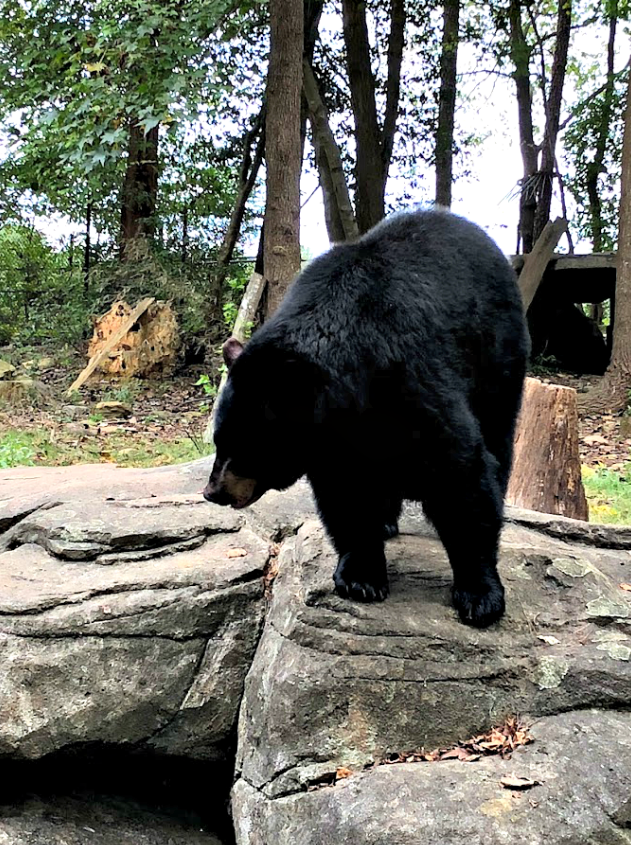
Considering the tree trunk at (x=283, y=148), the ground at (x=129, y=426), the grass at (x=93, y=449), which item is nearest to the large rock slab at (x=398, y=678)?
the ground at (x=129, y=426)

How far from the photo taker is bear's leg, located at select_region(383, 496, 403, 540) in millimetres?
3535

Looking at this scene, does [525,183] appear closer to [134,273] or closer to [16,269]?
[134,273]

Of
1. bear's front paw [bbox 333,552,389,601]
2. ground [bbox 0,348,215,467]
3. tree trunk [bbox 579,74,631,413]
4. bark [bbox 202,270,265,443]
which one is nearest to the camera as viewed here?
bear's front paw [bbox 333,552,389,601]

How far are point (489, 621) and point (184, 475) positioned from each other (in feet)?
7.98

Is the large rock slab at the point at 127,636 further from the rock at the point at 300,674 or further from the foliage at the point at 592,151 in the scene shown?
the foliage at the point at 592,151

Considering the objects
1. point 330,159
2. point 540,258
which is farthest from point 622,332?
point 330,159

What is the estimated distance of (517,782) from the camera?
2.40 m

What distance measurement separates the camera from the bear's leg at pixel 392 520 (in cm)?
353

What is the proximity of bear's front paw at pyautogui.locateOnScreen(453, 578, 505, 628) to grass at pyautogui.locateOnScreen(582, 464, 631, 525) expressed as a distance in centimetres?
324

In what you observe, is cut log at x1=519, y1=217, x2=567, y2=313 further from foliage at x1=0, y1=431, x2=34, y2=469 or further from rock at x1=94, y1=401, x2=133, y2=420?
foliage at x1=0, y1=431, x2=34, y2=469

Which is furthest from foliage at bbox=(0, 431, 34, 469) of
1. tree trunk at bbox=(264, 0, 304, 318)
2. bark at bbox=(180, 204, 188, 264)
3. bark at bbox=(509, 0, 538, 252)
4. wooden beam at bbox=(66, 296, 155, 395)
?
bark at bbox=(509, 0, 538, 252)

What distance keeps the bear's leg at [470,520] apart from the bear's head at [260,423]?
1.60 feet

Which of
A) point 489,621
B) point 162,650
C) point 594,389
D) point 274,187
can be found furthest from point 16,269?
point 489,621

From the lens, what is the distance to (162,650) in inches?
133
